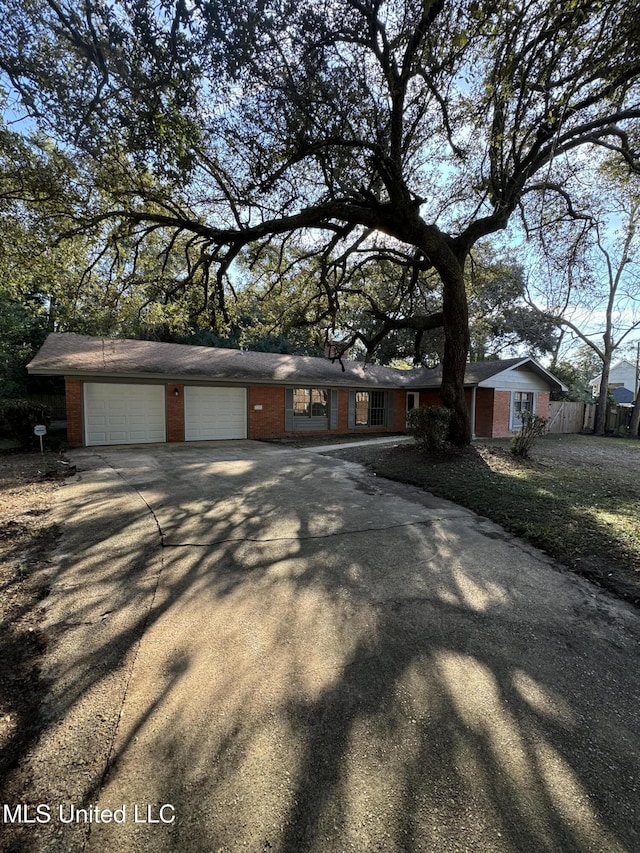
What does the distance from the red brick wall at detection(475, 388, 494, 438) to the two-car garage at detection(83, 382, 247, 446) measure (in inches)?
376

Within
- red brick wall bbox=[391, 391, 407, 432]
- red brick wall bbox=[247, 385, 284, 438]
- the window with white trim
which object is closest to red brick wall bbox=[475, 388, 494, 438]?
the window with white trim

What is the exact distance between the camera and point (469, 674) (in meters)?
2.36

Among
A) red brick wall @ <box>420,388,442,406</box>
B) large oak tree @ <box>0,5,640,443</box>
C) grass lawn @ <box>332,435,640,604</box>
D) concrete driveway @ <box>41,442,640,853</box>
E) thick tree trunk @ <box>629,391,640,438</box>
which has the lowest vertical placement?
concrete driveway @ <box>41,442,640,853</box>

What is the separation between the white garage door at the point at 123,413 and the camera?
11.8m

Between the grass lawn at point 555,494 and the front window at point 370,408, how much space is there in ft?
19.1

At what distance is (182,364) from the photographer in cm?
1339

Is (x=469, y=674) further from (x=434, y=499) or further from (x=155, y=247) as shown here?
(x=155, y=247)

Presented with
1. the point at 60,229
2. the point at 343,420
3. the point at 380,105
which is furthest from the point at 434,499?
the point at 343,420

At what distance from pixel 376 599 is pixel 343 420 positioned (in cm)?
1390

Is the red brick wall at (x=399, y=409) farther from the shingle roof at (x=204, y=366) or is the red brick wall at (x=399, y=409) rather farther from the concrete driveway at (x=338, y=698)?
the concrete driveway at (x=338, y=698)

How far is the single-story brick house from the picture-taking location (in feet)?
38.8

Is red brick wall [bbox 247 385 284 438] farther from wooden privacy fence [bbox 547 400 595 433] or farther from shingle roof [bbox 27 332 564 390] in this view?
wooden privacy fence [bbox 547 400 595 433]

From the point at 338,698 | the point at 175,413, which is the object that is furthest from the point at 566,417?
the point at 338,698

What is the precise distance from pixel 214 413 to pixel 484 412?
10783mm
